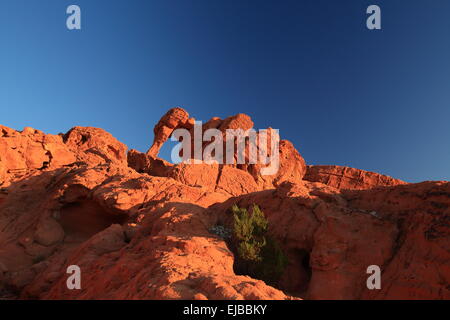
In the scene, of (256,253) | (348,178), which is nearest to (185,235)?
(256,253)

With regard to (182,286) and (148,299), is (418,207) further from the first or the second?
(148,299)

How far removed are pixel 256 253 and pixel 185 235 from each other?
246cm

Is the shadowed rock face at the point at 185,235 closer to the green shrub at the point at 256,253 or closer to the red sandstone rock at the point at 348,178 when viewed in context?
the green shrub at the point at 256,253

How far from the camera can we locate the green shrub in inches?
381

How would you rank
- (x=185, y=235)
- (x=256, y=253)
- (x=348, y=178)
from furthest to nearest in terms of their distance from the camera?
1. (x=348, y=178)
2. (x=256, y=253)
3. (x=185, y=235)

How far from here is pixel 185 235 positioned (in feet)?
30.6

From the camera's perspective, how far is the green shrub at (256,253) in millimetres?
9680

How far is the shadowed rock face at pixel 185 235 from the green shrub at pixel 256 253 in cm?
76

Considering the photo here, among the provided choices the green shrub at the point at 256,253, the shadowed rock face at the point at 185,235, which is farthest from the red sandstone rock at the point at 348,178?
the green shrub at the point at 256,253

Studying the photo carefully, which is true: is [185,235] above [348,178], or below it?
below

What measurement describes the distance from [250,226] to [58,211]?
10.3m

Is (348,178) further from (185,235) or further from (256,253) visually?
(185,235)

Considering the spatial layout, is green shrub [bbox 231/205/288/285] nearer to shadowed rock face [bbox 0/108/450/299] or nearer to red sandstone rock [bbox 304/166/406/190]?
shadowed rock face [bbox 0/108/450/299]

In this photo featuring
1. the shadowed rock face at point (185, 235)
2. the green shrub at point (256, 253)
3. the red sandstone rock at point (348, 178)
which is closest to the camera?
the shadowed rock face at point (185, 235)
